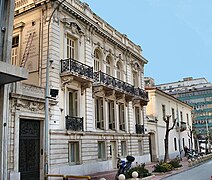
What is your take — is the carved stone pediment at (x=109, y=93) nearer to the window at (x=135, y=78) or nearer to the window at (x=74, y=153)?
the window at (x=74, y=153)

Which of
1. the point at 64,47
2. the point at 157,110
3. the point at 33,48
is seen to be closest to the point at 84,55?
→ the point at 64,47

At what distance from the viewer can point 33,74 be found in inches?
669

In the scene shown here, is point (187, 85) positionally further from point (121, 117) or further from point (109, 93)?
point (109, 93)

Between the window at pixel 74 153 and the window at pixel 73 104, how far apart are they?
6.39 ft

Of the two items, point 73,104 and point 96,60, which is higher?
point 96,60

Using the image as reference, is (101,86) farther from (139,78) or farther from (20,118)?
(139,78)

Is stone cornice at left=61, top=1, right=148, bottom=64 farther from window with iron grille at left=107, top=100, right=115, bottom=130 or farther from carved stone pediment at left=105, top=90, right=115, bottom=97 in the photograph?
window with iron grille at left=107, top=100, right=115, bottom=130

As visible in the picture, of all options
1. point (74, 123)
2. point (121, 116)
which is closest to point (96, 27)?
point (74, 123)

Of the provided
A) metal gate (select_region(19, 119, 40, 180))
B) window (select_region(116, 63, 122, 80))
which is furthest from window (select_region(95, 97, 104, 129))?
metal gate (select_region(19, 119, 40, 180))

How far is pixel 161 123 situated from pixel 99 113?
Result: 14624 millimetres

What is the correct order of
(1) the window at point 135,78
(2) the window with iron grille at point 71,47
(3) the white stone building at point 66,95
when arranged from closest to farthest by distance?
1. (3) the white stone building at point 66,95
2. (2) the window with iron grille at point 71,47
3. (1) the window at point 135,78

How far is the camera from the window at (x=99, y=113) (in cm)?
2110

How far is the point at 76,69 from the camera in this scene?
58.0 ft

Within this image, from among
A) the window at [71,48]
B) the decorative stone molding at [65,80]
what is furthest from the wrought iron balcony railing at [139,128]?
the decorative stone molding at [65,80]
